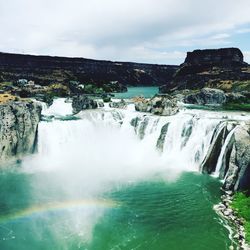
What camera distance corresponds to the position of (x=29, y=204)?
28781 millimetres

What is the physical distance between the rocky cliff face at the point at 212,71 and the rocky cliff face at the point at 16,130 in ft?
174

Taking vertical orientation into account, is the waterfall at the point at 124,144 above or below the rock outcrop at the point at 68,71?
below

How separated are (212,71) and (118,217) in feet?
308

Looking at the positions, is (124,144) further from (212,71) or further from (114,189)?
(212,71)

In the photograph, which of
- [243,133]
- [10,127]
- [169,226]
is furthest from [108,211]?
[10,127]

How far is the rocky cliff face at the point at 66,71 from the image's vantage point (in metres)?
132

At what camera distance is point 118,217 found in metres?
26.1

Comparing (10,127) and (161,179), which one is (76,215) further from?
(10,127)

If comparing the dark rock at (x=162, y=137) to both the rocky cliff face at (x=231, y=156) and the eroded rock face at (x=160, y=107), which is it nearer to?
the eroded rock face at (x=160, y=107)

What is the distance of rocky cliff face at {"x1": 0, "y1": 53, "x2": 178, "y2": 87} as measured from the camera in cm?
13238

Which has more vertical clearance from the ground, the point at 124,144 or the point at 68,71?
the point at 68,71

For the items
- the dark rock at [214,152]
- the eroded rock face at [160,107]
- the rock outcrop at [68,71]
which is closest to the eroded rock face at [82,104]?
the eroded rock face at [160,107]

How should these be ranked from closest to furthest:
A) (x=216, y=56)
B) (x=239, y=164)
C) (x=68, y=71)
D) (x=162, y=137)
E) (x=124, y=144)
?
(x=239, y=164) → (x=162, y=137) → (x=124, y=144) → (x=216, y=56) → (x=68, y=71)

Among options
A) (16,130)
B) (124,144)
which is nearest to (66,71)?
(124,144)
